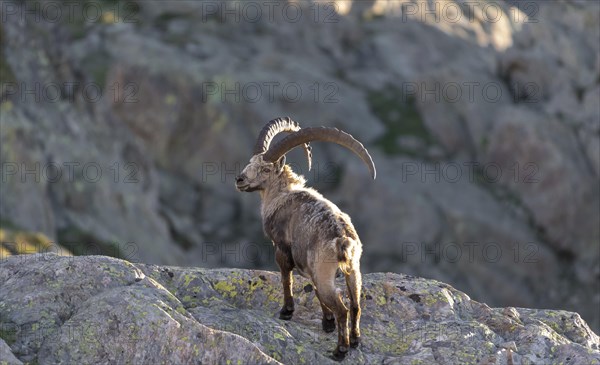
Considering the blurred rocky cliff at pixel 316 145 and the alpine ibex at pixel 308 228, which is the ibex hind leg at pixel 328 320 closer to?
the alpine ibex at pixel 308 228

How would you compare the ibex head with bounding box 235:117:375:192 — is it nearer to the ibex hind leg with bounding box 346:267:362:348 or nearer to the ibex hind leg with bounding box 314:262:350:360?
the ibex hind leg with bounding box 314:262:350:360

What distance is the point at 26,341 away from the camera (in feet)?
51.8

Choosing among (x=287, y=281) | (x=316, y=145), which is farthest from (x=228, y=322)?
(x=316, y=145)

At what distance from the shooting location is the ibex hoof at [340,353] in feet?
54.3

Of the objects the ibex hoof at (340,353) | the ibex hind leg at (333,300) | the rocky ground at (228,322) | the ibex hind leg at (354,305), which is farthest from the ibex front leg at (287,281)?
the ibex hoof at (340,353)

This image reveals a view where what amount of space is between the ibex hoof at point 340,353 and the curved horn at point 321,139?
10.6 ft

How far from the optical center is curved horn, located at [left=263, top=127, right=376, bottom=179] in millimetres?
17641

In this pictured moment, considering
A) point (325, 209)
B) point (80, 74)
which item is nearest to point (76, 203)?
point (80, 74)

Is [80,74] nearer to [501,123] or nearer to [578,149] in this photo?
[501,123]

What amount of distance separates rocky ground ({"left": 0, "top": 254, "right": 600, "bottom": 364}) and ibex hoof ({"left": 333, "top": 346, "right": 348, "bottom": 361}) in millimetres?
193

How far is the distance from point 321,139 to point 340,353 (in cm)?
429

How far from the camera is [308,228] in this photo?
17.6 meters

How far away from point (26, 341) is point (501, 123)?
5934 cm

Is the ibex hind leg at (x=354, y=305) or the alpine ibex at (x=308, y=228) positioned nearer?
the alpine ibex at (x=308, y=228)
